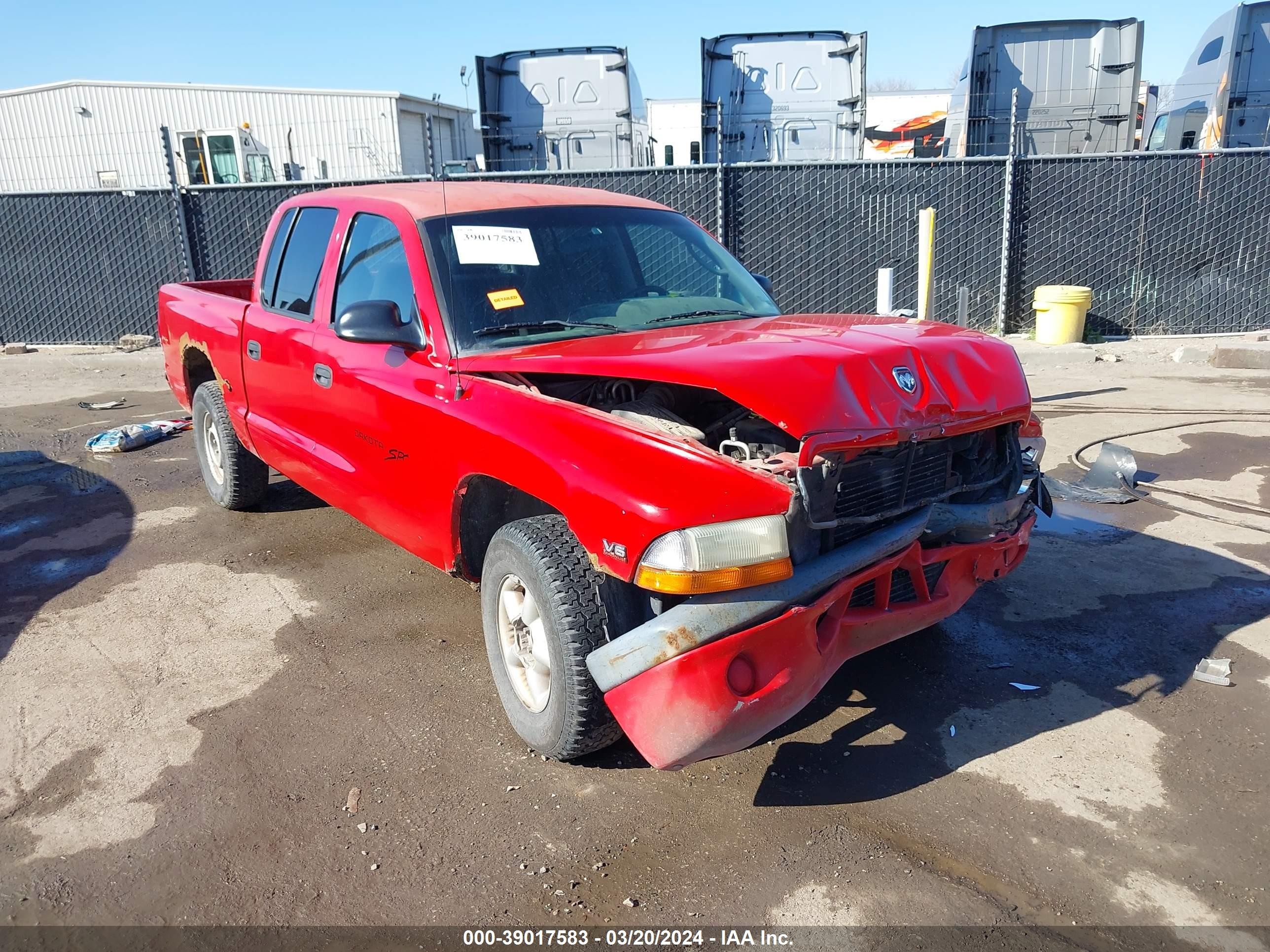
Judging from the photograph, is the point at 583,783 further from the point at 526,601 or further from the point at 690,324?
the point at 690,324

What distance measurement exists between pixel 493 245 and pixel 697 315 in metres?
0.87

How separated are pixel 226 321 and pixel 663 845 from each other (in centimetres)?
399

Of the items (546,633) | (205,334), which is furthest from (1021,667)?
(205,334)

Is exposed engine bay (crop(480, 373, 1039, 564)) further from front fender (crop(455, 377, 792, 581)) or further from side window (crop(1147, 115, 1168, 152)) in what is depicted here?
side window (crop(1147, 115, 1168, 152))

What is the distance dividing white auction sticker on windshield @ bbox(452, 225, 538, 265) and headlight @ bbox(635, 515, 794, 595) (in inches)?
66.5

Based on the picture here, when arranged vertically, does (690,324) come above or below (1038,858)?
above

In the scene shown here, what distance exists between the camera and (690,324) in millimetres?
3645

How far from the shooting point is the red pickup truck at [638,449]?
8.45ft

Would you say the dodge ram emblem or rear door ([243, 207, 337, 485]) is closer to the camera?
the dodge ram emblem

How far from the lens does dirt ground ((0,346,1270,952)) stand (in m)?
2.54

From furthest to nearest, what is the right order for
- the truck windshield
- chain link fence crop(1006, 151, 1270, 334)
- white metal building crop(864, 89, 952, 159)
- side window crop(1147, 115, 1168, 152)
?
white metal building crop(864, 89, 952, 159) → side window crop(1147, 115, 1168, 152) → chain link fence crop(1006, 151, 1270, 334) → the truck windshield

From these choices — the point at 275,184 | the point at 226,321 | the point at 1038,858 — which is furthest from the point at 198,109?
the point at 1038,858

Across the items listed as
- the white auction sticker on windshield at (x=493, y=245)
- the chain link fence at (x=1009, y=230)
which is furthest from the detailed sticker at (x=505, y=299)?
the chain link fence at (x=1009, y=230)

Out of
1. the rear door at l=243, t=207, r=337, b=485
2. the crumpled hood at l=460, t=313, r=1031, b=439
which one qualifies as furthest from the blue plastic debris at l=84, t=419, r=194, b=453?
the crumpled hood at l=460, t=313, r=1031, b=439
